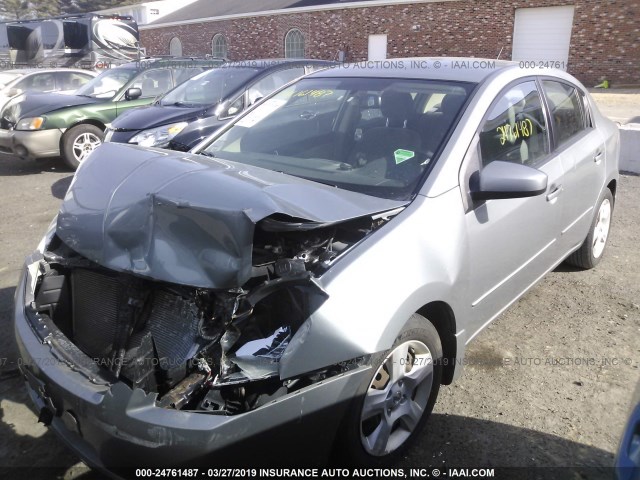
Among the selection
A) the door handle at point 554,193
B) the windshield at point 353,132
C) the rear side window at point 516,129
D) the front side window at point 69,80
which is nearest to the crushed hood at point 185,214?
the windshield at point 353,132

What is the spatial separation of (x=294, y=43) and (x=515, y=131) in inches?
1089

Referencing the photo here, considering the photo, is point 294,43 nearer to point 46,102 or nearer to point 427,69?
point 46,102

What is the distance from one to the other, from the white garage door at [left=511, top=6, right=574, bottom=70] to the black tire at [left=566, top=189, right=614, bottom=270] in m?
20.0

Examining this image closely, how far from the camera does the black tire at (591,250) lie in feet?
14.6

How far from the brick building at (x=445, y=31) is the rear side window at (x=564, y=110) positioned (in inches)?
795

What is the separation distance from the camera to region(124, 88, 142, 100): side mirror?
896cm

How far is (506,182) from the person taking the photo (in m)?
2.71

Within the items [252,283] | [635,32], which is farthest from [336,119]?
[635,32]

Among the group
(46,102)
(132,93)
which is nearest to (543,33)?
(132,93)

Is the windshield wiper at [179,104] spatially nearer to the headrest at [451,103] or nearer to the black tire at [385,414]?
the headrest at [451,103]

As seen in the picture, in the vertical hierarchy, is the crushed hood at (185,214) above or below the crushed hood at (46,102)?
above

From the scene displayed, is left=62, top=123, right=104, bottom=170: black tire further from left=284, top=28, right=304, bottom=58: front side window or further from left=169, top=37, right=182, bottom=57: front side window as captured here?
left=169, top=37, right=182, bottom=57: front side window

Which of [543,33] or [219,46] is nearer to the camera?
[543,33]

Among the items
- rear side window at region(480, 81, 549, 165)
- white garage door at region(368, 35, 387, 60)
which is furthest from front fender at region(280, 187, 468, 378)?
white garage door at region(368, 35, 387, 60)
